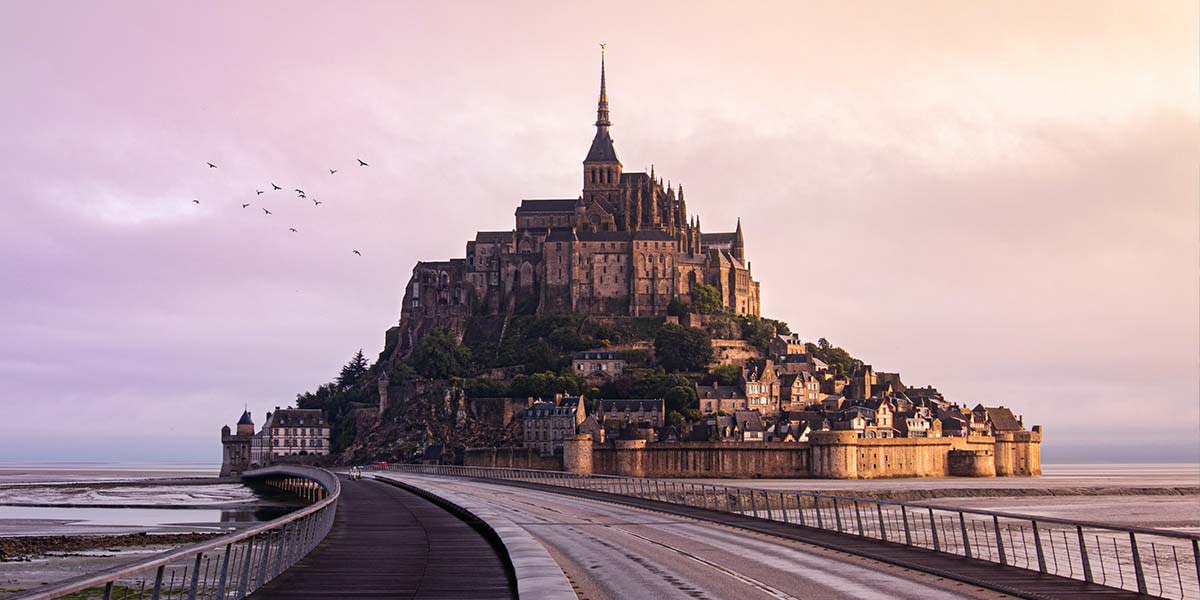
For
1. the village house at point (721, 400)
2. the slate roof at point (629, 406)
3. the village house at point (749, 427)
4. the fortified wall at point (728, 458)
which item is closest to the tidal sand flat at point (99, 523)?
the fortified wall at point (728, 458)

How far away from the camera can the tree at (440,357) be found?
154 m

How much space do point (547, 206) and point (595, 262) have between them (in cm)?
1914

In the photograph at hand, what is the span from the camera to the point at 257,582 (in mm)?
18906

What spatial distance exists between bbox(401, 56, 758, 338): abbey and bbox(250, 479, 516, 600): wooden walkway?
125 m

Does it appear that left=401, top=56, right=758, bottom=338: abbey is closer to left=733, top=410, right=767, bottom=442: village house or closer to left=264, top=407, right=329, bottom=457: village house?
left=264, top=407, right=329, bottom=457: village house

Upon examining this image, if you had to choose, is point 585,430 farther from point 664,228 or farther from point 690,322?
point 664,228

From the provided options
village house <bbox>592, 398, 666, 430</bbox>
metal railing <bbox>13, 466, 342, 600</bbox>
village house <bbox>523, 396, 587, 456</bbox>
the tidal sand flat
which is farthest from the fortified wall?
metal railing <bbox>13, 466, 342, 600</bbox>

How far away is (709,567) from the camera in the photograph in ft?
76.4

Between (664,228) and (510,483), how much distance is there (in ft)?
309

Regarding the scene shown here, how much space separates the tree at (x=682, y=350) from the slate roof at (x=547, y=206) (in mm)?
33752

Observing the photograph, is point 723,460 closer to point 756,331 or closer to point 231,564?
point 756,331

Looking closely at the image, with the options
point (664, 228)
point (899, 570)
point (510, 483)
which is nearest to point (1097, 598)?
point (899, 570)

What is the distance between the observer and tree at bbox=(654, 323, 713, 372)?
148 metres

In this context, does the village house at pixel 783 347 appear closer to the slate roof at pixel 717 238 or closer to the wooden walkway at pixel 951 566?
the slate roof at pixel 717 238
